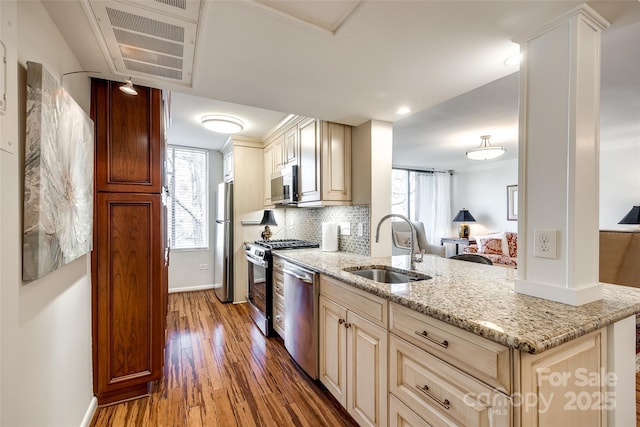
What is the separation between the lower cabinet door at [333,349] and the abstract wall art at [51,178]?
1485 millimetres

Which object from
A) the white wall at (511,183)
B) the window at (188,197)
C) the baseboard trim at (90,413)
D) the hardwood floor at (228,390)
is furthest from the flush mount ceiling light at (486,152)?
the baseboard trim at (90,413)

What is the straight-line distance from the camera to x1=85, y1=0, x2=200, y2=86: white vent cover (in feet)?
3.89

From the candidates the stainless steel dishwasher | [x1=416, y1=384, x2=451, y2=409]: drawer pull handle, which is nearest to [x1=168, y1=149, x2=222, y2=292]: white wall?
the stainless steel dishwasher

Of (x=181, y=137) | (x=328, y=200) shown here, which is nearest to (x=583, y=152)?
(x=328, y=200)

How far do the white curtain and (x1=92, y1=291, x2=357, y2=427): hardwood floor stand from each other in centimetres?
527

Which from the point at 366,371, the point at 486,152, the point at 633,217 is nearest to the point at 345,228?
the point at 366,371

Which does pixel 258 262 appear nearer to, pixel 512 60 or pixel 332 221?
pixel 332 221

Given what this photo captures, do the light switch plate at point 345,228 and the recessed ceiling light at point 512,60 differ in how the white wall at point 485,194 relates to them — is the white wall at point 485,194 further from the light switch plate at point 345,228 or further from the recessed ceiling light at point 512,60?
the recessed ceiling light at point 512,60

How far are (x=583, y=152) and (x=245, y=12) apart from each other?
159 centimetres

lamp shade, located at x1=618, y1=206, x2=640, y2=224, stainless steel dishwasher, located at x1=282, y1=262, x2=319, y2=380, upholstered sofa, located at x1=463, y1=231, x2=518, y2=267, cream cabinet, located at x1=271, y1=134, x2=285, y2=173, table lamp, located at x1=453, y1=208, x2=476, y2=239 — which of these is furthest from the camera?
table lamp, located at x1=453, y1=208, x2=476, y2=239

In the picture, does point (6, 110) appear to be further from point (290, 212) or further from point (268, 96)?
point (290, 212)

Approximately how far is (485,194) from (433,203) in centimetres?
115

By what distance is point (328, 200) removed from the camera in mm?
2652

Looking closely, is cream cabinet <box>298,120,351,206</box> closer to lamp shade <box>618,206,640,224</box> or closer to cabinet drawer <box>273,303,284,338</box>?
cabinet drawer <box>273,303,284,338</box>
